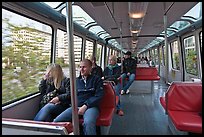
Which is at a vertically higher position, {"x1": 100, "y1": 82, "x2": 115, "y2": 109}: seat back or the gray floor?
{"x1": 100, "y1": 82, "x2": 115, "y2": 109}: seat back

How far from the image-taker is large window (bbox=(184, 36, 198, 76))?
596 cm

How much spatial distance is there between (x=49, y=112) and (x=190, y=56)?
5.40m

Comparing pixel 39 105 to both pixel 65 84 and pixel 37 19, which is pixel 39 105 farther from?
pixel 37 19

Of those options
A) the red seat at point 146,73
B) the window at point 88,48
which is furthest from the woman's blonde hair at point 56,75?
the red seat at point 146,73

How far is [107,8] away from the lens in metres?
4.18

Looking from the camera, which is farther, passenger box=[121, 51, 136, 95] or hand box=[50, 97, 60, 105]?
passenger box=[121, 51, 136, 95]

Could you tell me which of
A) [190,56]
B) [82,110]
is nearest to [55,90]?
[82,110]

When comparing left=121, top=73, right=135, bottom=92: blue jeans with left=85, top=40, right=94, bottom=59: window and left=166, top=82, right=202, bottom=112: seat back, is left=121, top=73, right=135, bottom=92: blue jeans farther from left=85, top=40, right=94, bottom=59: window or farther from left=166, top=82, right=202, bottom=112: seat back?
left=166, top=82, right=202, bottom=112: seat back

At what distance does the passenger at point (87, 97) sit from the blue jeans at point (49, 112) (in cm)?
23

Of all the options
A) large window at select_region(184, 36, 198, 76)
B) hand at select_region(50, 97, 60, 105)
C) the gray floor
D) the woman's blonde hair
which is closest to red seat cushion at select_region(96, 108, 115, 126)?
the gray floor

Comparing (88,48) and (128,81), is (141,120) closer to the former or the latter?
(128,81)

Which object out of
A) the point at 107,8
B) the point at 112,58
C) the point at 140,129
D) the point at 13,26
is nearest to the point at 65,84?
the point at 13,26

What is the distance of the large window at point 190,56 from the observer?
19.6ft

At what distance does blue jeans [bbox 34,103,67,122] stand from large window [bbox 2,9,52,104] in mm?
464
